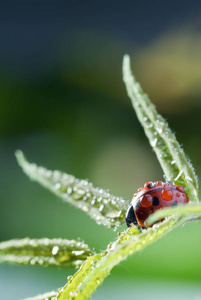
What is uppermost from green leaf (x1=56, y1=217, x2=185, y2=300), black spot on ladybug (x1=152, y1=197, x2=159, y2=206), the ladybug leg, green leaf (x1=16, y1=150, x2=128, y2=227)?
green leaf (x1=16, y1=150, x2=128, y2=227)

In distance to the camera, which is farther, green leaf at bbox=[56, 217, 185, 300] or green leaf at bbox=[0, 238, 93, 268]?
green leaf at bbox=[0, 238, 93, 268]

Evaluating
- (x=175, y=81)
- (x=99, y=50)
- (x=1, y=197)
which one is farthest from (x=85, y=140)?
(x=99, y=50)

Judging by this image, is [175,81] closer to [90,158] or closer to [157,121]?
[90,158]

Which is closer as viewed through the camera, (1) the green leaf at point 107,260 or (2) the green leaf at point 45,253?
(1) the green leaf at point 107,260

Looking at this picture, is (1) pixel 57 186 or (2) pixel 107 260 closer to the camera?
(2) pixel 107 260

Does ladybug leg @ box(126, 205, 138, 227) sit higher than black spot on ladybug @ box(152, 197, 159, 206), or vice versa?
black spot on ladybug @ box(152, 197, 159, 206)
